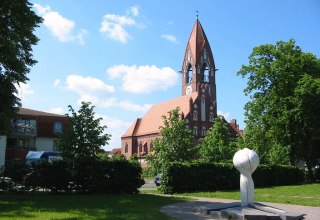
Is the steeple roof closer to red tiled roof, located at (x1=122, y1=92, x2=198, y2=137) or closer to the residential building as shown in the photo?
red tiled roof, located at (x1=122, y1=92, x2=198, y2=137)

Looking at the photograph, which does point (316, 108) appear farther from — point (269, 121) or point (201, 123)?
point (201, 123)

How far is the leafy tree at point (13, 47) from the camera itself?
19630 mm

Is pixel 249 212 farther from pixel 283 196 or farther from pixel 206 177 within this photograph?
pixel 206 177

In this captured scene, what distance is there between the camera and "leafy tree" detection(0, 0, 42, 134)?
19.6 metres

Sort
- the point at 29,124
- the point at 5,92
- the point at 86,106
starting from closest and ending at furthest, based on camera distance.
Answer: the point at 5,92
the point at 86,106
the point at 29,124

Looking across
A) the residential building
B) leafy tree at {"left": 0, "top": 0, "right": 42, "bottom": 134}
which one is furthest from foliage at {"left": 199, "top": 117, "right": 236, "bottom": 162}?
leafy tree at {"left": 0, "top": 0, "right": 42, "bottom": 134}

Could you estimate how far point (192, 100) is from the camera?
84250mm

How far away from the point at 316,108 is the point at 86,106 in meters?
24.4

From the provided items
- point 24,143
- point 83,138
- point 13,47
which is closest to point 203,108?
point 24,143

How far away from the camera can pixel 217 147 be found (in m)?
46.4

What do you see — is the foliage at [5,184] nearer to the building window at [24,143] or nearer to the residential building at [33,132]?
the residential building at [33,132]

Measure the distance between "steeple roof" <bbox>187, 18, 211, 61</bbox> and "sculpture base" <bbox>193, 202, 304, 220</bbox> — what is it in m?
82.8

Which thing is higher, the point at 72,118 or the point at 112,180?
the point at 72,118

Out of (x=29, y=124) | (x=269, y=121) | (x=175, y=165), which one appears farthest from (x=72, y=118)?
(x=29, y=124)
